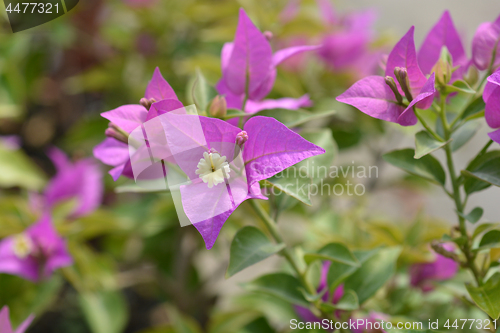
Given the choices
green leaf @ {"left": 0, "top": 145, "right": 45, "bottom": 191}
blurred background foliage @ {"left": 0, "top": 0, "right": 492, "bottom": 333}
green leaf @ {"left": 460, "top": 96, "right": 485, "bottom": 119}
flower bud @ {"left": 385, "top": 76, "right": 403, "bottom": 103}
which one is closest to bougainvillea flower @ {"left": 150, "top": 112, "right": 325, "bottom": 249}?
flower bud @ {"left": 385, "top": 76, "right": 403, "bottom": 103}

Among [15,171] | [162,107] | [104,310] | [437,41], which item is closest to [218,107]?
[162,107]

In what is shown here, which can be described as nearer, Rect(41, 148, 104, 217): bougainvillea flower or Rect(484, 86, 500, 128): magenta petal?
Rect(484, 86, 500, 128): magenta petal

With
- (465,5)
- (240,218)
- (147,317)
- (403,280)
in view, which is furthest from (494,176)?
(465,5)

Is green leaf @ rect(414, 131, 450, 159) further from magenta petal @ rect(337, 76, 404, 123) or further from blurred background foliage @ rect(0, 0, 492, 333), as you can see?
blurred background foliage @ rect(0, 0, 492, 333)

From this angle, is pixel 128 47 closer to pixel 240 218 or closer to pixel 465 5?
pixel 240 218

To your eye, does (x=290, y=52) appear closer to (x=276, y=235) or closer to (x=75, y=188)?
(x=276, y=235)

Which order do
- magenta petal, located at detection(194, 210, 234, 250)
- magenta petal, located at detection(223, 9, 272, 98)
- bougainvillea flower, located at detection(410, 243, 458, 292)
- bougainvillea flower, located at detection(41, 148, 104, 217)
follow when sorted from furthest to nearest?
bougainvillea flower, located at detection(41, 148, 104, 217), bougainvillea flower, located at detection(410, 243, 458, 292), magenta petal, located at detection(223, 9, 272, 98), magenta petal, located at detection(194, 210, 234, 250)
